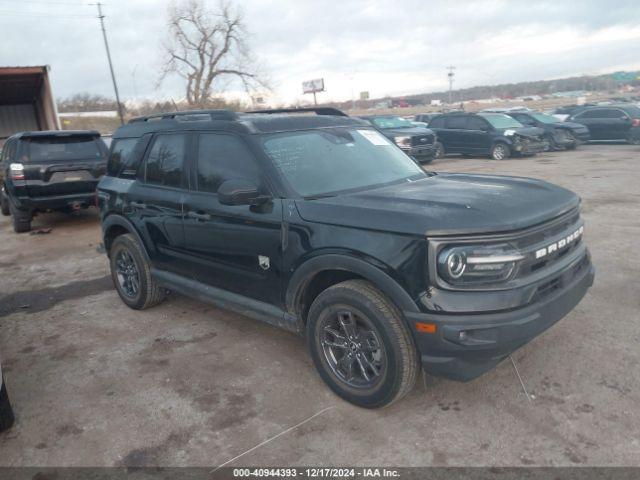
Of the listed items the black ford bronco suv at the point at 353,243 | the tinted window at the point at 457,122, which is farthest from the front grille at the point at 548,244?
the tinted window at the point at 457,122

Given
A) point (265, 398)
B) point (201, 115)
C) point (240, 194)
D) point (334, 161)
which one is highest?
point (201, 115)

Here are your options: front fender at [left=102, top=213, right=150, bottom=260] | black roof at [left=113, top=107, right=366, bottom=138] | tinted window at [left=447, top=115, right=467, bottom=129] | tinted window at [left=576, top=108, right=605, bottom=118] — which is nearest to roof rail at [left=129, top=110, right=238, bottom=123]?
black roof at [left=113, top=107, right=366, bottom=138]

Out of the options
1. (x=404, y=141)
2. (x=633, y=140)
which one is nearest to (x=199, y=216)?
(x=404, y=141)

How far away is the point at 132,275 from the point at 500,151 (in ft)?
47.8

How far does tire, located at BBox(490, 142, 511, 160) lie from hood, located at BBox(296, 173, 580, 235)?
14031mm

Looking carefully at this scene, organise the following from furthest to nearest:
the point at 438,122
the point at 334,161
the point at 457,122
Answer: the point at 438,122, the point at 457,122, the point at 334,161

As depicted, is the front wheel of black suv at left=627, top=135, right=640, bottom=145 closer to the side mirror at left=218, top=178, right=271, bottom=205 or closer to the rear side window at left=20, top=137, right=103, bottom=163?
the rear side window at left=20, top=137, right=103, bottom=163

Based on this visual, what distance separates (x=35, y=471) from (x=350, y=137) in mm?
3194

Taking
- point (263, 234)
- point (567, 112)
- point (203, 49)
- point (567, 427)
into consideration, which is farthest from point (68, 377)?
point (203, 49)

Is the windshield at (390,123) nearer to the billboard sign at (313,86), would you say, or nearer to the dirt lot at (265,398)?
the dirt lot at (265,398)

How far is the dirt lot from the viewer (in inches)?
115

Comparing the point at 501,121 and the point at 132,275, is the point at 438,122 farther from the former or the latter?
the point at 132,275

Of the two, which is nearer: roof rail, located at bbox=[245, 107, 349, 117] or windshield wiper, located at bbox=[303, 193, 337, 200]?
windshield wiper, located at bbox=[303, 193, 337, 200]

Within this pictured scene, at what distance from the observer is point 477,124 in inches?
693
